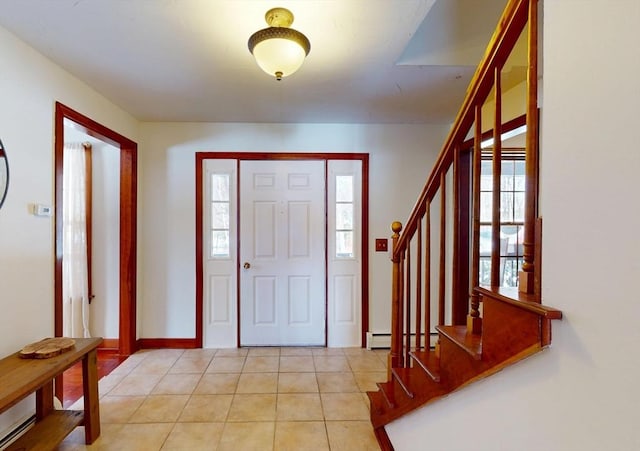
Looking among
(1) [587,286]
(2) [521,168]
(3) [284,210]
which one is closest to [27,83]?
(3) [284,210]

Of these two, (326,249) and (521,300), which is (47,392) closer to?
(326,249)

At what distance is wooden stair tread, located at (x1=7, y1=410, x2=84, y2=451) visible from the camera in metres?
1.63

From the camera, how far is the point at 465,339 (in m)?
1.12

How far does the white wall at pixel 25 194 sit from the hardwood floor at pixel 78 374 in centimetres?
61

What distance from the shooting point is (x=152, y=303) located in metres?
3.32

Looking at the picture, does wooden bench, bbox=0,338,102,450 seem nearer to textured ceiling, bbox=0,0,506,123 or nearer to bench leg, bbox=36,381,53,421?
bench leg, bbox=36,381,53,421

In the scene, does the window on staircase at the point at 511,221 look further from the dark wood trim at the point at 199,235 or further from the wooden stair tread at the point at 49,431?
the wooden stair tread at the point at 49,431

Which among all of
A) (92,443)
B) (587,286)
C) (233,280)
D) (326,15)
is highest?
(326,15)

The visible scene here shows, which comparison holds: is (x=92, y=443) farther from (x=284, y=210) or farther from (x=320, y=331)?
(x=284, y=210)

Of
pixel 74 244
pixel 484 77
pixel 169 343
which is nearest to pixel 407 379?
pixel 484 77

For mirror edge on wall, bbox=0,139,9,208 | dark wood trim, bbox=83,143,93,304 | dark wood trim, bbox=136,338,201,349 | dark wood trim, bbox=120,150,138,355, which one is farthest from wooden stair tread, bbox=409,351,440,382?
dark wood trim, bbox=83,143,93,304

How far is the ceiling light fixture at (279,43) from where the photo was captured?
1564 millimetres

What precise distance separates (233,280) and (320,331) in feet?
3.47

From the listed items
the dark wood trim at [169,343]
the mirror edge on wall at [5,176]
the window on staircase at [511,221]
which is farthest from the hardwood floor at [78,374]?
the window on staircase at [511,221]
